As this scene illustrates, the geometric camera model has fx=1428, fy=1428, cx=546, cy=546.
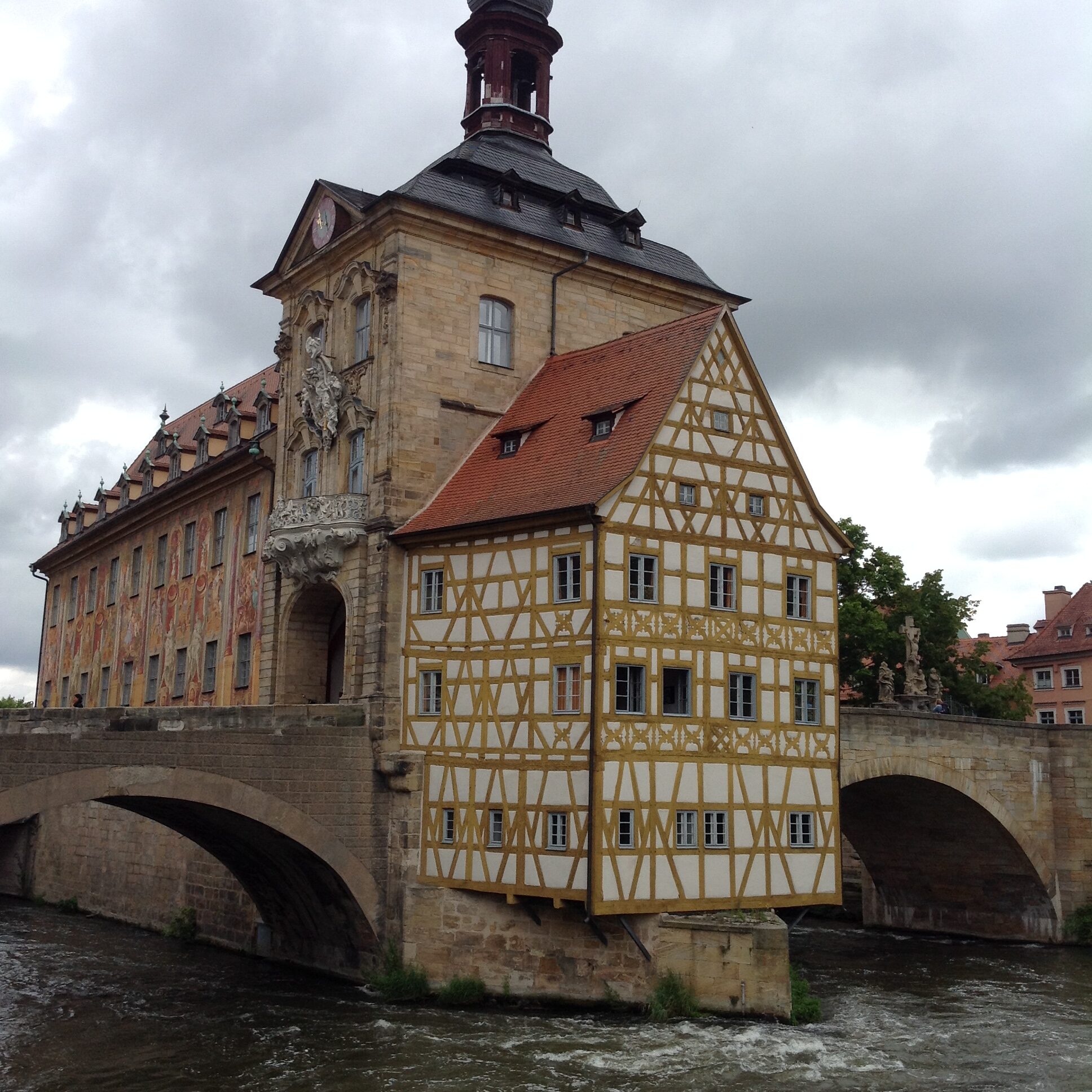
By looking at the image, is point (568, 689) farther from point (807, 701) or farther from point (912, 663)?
point (912, 663)

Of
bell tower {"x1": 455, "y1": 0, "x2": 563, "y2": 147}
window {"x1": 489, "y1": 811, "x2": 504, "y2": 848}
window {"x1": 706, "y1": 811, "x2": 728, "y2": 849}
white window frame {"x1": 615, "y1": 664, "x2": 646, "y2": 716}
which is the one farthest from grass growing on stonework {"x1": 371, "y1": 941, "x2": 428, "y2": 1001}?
bell tower {"x1": 455, "y1": 0, "x2": 563, "y2": 147}

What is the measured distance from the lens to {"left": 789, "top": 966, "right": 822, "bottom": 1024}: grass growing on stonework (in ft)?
72.4

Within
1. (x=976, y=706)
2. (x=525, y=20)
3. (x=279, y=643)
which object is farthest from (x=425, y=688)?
(x=976, y=706)

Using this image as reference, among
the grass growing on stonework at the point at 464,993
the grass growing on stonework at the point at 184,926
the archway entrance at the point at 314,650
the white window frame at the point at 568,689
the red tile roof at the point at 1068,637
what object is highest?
the red tile roof at the point at 1068,637

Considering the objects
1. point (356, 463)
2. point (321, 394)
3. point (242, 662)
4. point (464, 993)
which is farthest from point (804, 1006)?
point (242, 662)

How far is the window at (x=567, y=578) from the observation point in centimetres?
2303

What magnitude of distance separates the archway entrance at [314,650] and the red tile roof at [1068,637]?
120 ft

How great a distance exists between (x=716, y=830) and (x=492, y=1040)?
4981mm

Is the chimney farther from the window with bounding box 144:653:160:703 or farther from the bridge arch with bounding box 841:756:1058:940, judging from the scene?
the window with bounding box 144:653:160:703


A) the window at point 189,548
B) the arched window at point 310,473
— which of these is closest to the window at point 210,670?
the window at point 189,548

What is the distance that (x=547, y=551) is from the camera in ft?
77.2

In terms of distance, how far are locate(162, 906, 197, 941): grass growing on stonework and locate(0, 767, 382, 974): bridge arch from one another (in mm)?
3481

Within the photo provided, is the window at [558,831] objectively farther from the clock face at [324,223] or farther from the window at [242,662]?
the clock face at [324,223]

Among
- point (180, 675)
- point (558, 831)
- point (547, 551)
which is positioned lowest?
point (558, 831)
